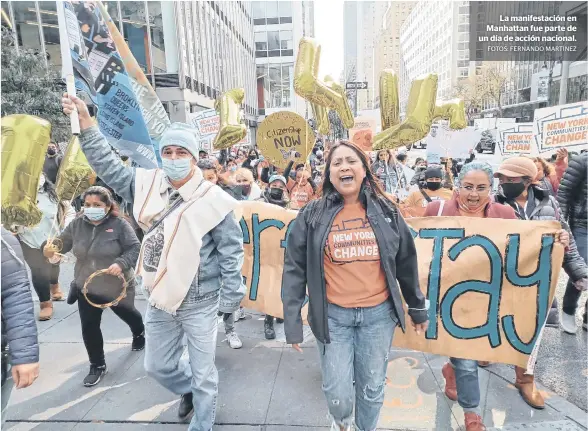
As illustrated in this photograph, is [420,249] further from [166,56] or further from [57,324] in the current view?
[166,56]

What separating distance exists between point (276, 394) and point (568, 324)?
294 centimetres

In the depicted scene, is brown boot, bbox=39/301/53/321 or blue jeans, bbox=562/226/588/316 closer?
blue jeans, bbox=562/226/588/316

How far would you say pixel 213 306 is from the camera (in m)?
2.60

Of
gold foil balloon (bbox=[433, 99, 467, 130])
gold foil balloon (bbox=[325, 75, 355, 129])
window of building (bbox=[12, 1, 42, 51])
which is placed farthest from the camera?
window of building (bbox=[12, 1, 42, 51])

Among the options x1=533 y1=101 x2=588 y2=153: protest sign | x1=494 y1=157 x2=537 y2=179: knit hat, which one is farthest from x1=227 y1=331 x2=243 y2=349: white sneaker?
x1=533 y1=101 x2=588 y2=153: protest sign

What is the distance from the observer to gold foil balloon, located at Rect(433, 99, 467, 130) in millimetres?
6231

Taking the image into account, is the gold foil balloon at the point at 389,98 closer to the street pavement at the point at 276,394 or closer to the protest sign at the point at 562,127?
the protest sign at the point at 562,127

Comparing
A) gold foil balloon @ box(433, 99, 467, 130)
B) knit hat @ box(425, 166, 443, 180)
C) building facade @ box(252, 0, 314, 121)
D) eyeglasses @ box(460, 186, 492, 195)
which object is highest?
building facade @ box(252, 0, 314, 121)

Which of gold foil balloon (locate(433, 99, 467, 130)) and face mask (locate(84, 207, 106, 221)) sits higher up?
gold foil balloon (locate(433, 99, 467, 130))

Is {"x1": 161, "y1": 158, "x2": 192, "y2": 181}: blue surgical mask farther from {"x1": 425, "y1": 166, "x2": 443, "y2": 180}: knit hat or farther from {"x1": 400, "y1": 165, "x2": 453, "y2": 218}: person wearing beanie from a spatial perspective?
{"x1": 425, "y1": 166, "x2": 443, "y2": 180}: knit hat

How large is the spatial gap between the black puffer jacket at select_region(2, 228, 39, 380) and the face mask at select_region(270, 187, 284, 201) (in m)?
3.05

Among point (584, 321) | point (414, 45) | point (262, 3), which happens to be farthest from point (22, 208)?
point (414, 45)

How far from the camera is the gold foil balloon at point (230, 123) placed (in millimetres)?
7012

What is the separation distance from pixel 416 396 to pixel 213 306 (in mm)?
1695
